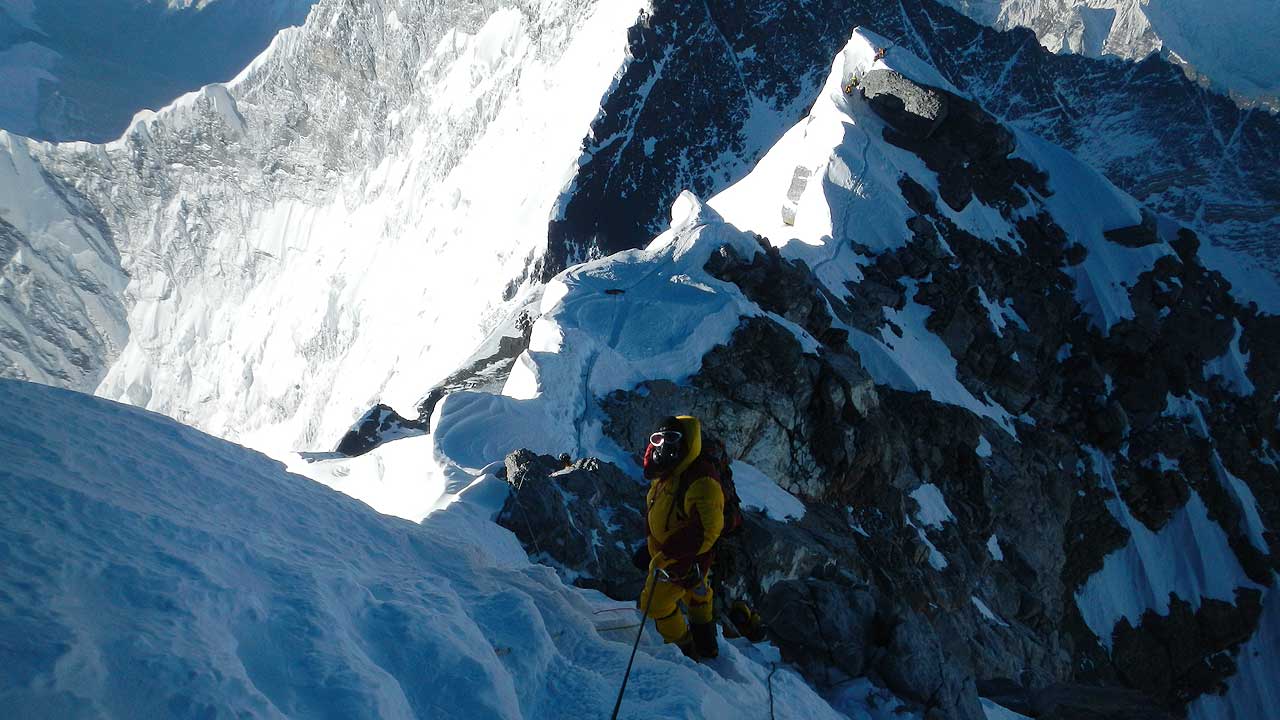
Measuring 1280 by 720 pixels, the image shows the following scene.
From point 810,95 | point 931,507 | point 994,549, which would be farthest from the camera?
point 810,95

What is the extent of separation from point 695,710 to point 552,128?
287 feet

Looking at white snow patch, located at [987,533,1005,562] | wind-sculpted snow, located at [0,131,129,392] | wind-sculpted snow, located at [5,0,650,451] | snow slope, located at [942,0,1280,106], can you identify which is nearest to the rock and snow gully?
white snow patch, located at [987,533,1005,562]

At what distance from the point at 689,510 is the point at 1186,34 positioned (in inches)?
7477

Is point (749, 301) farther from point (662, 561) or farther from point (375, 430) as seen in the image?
point (662, 561)

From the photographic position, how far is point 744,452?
19031mm

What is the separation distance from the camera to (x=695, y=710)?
17.3ft

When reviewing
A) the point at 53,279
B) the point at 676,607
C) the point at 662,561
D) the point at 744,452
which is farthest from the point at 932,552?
the point at 53,279

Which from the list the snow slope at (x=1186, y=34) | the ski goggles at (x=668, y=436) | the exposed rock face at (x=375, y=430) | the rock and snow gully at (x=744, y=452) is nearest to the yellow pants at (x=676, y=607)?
the rock and snow gully at (x=744, y=452)

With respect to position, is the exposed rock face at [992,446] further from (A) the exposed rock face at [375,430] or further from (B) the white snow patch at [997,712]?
(A) the exposed rock face at [375,430]

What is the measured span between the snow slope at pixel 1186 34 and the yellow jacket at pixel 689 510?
163668 mm

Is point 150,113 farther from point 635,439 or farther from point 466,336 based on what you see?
point 635,439

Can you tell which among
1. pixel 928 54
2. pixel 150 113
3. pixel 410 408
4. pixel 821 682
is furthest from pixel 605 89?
pixel 150 113

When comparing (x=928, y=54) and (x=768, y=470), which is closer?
(x=768, y=470)

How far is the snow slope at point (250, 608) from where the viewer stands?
127 inches
